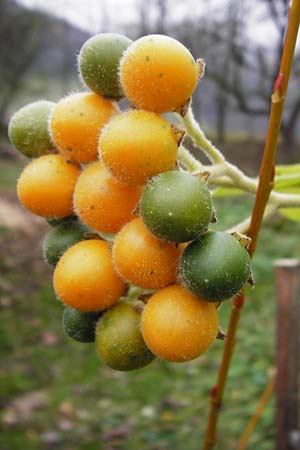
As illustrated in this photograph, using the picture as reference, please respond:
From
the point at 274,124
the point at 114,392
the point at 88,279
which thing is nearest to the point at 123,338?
the point at 88,279

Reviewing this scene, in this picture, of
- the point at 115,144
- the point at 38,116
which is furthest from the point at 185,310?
the point at 38,116

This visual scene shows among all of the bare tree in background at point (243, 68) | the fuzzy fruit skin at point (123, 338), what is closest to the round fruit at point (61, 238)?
the fuzzy fruit skin at point (123, 338)

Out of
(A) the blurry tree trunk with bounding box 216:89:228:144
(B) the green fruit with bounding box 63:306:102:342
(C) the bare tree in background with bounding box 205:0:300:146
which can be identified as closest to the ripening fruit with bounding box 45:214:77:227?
(B) the green fruit with bounding box 63:306:102:342

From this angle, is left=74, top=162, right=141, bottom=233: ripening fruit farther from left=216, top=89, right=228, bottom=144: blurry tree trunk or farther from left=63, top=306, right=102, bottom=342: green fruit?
left=216, top=89, right=228, bottom=144: blurry tree trunk

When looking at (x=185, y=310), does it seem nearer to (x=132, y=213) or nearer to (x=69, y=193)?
(x=132, y=213)

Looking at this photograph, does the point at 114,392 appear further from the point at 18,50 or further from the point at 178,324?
the point at 18,50

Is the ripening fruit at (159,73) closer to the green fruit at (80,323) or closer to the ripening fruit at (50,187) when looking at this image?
→ the ripening fruit at (50,187)
